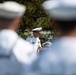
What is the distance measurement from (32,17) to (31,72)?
1726cm

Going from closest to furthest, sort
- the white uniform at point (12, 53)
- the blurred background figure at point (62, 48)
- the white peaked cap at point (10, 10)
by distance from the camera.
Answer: the blurred background figure at point (62, 48), the white uniform at point (12, 53), the white peaked cap at point (10, 10)

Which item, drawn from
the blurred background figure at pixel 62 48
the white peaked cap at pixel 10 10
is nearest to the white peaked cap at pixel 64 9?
the blurred background figure at pixel 62 48

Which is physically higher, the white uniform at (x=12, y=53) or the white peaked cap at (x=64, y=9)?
the white peaked cap at (x=64, y=9)

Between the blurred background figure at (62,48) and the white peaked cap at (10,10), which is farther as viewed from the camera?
the white peaked cap at (10,10)

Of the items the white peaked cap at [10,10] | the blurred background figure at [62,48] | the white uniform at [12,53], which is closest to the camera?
the blurred background figure at [62,48]

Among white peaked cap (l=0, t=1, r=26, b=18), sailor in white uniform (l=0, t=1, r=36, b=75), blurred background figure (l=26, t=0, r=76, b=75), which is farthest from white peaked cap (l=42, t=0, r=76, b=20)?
white peaked cap (l=0, t=1, r=26, b=18)

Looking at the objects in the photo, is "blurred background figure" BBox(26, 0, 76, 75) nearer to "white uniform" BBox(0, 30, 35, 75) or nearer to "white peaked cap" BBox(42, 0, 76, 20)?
"white peaked cap" BBox(42, 0, 76, 20)

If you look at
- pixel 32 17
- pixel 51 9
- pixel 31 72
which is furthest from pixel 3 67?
pixel 32 17

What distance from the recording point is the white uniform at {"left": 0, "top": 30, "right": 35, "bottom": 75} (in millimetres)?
3743

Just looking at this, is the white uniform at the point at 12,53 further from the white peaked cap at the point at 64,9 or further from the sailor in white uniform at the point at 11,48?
the white peaked cap at the point at 64,9

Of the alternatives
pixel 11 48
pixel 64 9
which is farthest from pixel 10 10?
pixel 64 9

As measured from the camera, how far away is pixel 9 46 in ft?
12.5

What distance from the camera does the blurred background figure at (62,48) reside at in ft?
10.8

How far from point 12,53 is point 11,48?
45 millimetres
